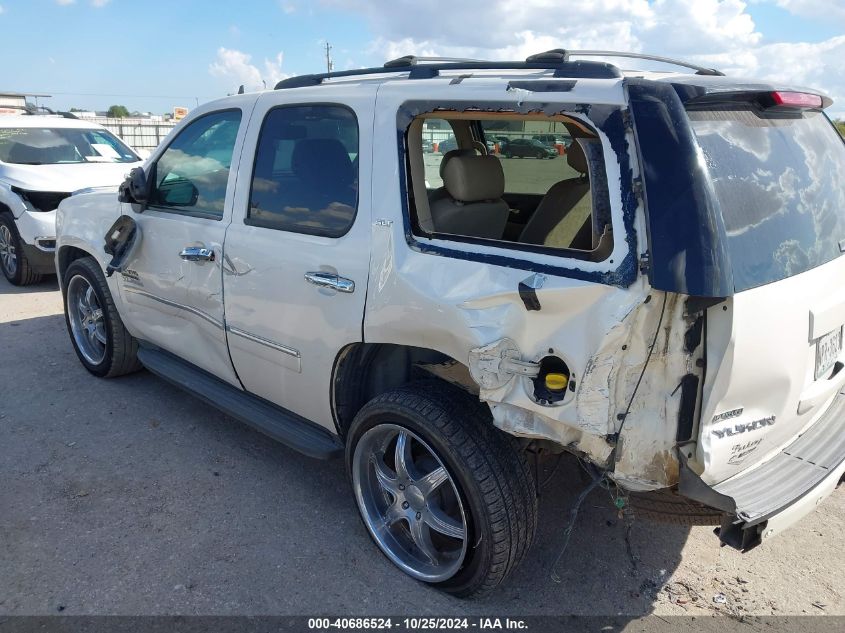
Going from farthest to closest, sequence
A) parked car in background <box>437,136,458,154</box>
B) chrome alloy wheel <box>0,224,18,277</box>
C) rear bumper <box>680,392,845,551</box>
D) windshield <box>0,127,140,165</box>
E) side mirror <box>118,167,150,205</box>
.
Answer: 1. windshield <box>0,127,140,165</box>
2. chrome alloy wheel <box>0,224,18,277</box>
3. side mirror <box>118,167,150,205</box>
4. parked car in background <box>437,136,458,154</box>
5. rear bumper <box>680,392,845,551</box>

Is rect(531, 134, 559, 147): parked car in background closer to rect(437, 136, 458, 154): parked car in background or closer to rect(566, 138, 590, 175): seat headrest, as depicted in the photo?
rect(566, 138, 590, 175): seat headrest

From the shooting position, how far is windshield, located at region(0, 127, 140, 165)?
8.59m

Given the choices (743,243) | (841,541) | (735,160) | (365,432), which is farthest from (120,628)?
(841,541)

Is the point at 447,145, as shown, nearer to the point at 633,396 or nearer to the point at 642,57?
the point at 642,57

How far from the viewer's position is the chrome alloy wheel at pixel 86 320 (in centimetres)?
496

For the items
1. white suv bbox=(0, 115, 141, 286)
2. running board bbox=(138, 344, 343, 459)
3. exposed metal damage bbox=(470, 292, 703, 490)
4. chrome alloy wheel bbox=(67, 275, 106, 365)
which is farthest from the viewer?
white suv bbox=(0, 115, 141, 286)

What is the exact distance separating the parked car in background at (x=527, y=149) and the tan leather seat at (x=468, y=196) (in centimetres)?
70

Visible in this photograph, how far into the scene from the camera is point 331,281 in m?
2.91

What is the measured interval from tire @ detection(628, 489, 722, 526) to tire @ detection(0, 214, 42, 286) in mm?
7658

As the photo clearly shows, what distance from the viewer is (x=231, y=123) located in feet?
11.9

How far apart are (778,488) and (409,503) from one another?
143 cm

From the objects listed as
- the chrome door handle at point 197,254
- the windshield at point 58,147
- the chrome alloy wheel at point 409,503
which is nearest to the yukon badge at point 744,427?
the chrome alloy wheel at point 409,503

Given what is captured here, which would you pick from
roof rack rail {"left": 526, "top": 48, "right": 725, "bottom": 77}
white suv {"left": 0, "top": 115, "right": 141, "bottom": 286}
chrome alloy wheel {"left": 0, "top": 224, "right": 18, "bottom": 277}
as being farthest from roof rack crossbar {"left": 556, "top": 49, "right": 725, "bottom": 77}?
chrome alloy wheel {"left": 0, "top": 224, "right": 18, "bottom": 277}

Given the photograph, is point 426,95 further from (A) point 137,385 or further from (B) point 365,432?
(A) point 137,385
